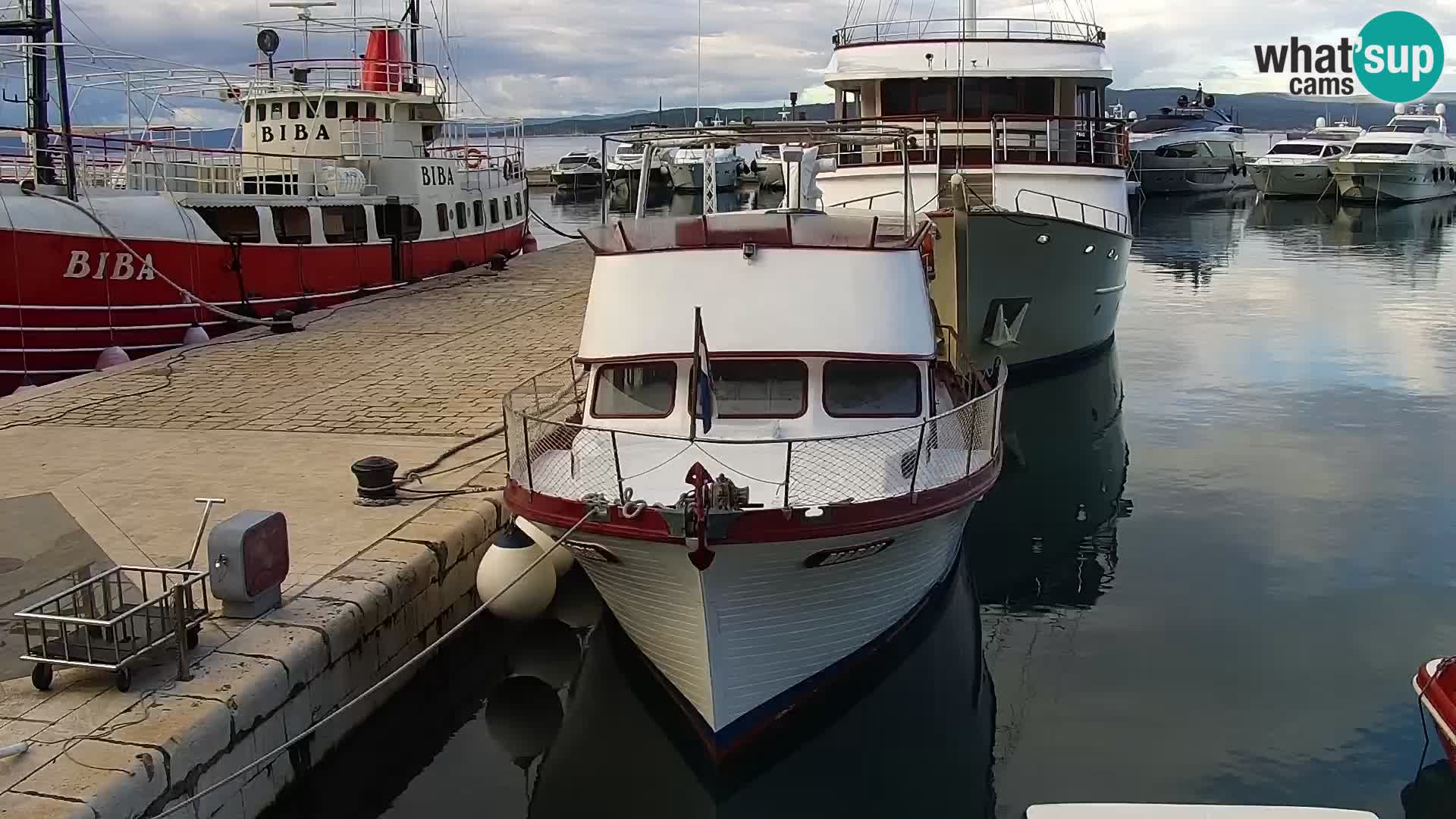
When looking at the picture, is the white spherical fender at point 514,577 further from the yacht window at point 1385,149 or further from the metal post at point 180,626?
the yacht window at point 1385,149

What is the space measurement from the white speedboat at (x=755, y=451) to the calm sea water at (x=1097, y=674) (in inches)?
24.7

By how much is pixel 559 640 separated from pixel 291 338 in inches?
452

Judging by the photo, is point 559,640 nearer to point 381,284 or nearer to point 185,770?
point 185,770

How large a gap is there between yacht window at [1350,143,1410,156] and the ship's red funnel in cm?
4921

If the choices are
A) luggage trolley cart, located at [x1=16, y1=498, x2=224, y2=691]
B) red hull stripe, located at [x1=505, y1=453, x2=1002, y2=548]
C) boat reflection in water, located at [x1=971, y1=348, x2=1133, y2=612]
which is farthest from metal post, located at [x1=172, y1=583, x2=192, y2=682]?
boat reflection in water, located at [x1=971, y1=348, x2=1133, y2=612]

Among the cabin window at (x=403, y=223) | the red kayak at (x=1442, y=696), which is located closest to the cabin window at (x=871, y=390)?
the red kayak at (x=1442, y=696)

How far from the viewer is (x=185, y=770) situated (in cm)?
696

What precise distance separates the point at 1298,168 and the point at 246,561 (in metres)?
66.6

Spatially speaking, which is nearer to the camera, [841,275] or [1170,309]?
[841,275]

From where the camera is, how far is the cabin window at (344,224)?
978 inches

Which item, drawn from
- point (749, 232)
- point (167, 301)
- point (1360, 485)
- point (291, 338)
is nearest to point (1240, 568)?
point (1360, 485)

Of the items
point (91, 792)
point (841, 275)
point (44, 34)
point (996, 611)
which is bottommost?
point (996, 611)

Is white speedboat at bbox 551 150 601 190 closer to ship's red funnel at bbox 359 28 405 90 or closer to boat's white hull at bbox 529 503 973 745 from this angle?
ship's red funnel at bbox 359 28 405 90

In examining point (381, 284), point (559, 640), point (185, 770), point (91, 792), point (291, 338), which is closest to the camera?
point (91, 792)
